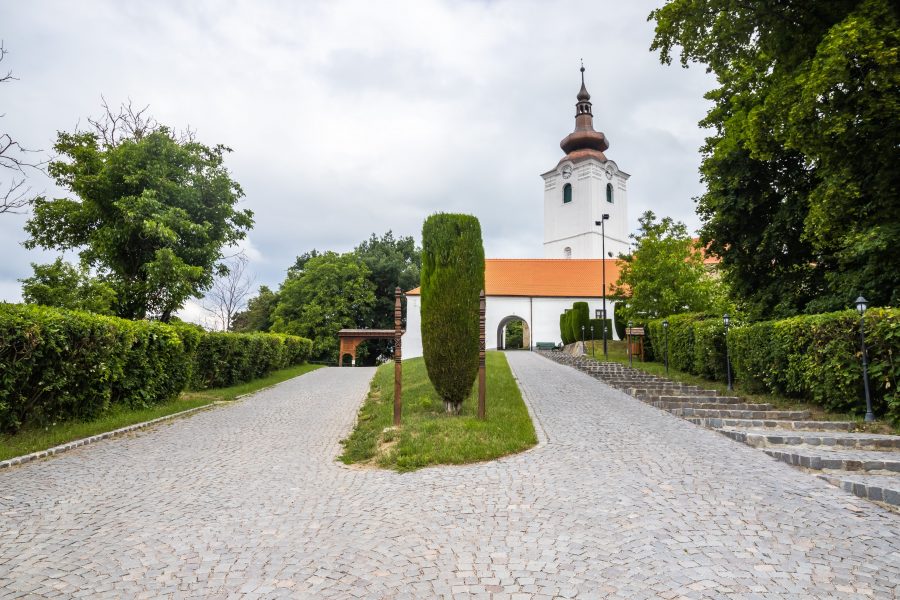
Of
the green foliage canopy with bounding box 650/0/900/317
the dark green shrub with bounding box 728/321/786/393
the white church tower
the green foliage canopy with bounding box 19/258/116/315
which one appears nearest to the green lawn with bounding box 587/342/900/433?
the dark green shrub with bounding box 728/321/786/393

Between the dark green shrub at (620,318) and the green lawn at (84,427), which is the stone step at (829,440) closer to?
the green lawn at (84,427)

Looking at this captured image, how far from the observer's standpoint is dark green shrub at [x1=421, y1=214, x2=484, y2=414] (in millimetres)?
10031

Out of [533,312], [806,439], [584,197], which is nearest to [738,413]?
[806,439]

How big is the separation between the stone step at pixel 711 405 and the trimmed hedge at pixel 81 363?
10496mm

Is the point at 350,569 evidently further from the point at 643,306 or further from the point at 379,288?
the point at 379,288

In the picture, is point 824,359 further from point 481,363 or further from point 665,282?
point 665,282

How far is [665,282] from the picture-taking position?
25.4m

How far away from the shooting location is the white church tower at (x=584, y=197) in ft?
169

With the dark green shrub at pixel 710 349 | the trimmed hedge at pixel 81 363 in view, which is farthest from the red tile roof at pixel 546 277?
the trimmed hedge at pixel 81 363

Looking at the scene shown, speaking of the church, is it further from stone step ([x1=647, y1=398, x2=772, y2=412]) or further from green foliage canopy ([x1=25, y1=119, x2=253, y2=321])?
stone step ([x1=647, y1=398, x2=772, y2=412])

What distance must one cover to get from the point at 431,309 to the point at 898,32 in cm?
860

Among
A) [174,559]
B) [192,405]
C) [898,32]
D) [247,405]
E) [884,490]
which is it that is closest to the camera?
[174,559]

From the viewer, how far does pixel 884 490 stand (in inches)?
202

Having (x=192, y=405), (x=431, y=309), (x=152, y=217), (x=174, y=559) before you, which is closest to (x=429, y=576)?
(x=174, y=559)
